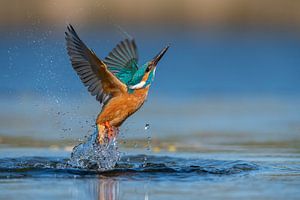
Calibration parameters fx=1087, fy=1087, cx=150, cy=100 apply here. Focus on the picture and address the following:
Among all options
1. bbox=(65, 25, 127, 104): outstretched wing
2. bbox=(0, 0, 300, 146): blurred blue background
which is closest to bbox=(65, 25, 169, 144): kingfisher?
bbox=(65, 25, 127, 104): outstretched wing

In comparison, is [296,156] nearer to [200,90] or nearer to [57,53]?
[200,90]

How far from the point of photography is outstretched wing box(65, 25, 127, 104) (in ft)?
29.6

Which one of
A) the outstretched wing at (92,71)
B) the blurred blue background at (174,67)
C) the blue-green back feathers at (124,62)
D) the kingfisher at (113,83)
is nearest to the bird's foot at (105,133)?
the kingfisher at (113,83)

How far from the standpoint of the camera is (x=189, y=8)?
2319 centimetres

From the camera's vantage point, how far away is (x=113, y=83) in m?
9.27

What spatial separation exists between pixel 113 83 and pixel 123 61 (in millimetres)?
392

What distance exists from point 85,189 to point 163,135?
143 inches

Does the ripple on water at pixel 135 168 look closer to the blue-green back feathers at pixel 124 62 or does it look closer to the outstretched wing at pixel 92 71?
the outstretched wing at pixel 92 71

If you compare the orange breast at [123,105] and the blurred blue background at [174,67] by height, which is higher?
the blurred blue background at [174,67]

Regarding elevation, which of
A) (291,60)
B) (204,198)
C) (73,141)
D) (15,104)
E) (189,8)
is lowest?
(204,198)

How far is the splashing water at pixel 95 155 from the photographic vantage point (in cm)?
921

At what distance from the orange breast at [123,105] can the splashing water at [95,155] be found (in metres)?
0.23

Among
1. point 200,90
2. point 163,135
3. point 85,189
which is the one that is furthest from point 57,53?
point 85,189

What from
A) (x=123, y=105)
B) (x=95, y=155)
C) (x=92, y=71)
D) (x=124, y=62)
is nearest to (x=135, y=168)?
(x=95, y=155)
